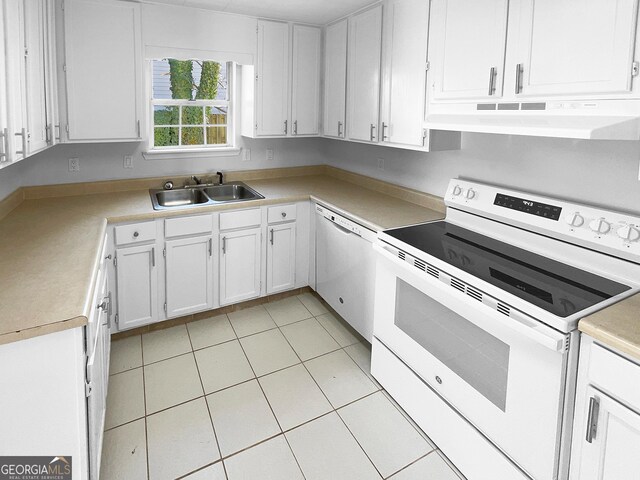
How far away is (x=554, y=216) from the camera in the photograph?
199 cm

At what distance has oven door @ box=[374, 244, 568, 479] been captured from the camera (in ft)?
4.83

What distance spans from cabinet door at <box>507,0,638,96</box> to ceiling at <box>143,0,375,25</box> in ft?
4.57

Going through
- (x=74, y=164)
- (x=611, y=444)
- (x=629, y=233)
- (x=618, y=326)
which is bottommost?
(x=611, y=444)

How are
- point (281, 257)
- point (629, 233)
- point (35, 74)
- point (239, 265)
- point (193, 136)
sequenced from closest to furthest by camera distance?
point (629, 233), point (35, 74), point (239, 265), point (281, 257), point (193, 136)

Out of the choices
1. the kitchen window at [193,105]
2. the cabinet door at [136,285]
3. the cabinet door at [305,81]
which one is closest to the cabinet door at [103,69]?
the kitchen window at [193,105]

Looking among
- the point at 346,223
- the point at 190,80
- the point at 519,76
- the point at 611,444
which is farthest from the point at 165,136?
the point at 611,444

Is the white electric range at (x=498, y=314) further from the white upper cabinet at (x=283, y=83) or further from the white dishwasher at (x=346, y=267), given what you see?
the white upper cabinet at (x=283, y=83)

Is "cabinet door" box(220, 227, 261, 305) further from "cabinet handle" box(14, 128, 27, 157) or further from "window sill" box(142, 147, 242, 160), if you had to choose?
"cabinet handle" box(14, 128, 27, 157)

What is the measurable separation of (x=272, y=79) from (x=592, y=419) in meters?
3.08

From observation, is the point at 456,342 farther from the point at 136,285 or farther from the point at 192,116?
the point at 192,116

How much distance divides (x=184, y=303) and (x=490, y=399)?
2140mm

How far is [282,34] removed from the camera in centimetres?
341

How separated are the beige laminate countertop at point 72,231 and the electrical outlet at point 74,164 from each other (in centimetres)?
22

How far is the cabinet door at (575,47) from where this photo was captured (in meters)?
1.49
